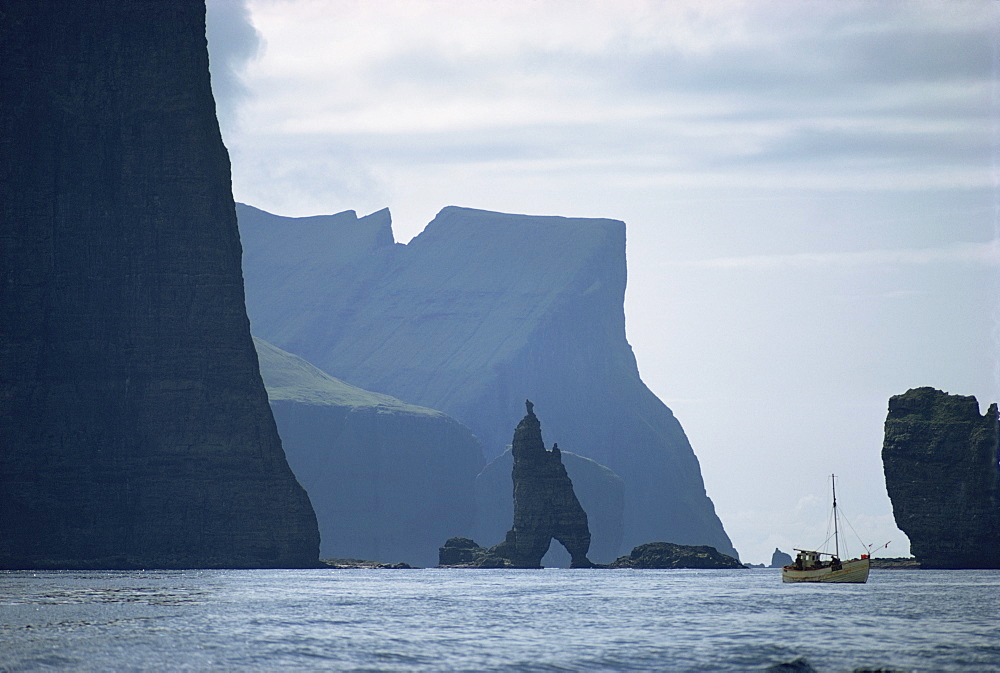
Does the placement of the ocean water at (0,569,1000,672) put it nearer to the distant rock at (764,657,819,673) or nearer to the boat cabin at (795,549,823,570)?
the distant rock at (764,657,819,673)

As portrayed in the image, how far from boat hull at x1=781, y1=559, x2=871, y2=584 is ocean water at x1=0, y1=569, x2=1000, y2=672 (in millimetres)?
37832

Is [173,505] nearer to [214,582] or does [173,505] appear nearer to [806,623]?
[214,582]

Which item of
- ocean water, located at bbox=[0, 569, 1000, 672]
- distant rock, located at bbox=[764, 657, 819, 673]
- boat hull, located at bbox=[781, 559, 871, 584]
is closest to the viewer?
distant rock, located at bbox=[764, 657, 819, 673]

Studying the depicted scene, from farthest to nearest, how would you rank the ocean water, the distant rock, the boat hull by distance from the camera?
1. the boat hull
2. the ocean water
3. the distant rock

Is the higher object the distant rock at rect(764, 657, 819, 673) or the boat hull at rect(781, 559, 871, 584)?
the boat hull at rect(781, 559, 871, 584)

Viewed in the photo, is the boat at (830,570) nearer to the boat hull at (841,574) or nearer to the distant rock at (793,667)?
the boat hull at (841,574)

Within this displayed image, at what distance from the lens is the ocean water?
5597cm

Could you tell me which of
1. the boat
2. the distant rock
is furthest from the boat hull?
the distant rock

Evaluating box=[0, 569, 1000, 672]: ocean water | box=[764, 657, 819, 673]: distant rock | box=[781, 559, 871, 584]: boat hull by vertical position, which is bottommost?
box=[764, 657, 819, 673]: distant rock

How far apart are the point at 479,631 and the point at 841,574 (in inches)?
3616

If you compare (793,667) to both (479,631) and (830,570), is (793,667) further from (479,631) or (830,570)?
(830,570)

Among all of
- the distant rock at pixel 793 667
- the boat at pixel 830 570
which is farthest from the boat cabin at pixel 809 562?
the distant rock at pixel 793 667

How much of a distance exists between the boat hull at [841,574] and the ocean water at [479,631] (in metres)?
37.8

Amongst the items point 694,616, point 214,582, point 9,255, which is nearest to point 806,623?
point 694,616
